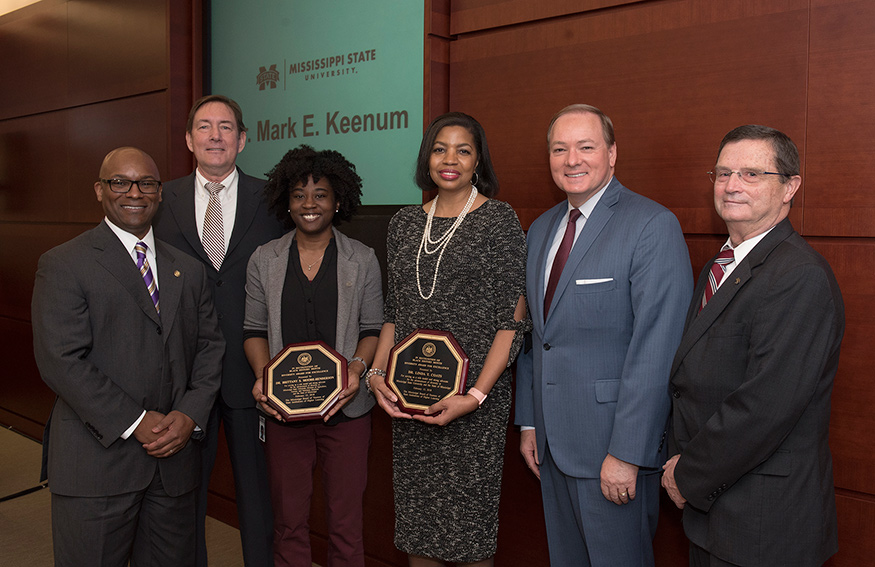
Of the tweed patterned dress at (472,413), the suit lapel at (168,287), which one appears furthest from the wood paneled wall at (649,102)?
the suit lapel at (168,287)

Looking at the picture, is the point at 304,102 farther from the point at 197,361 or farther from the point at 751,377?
the point at 751,377

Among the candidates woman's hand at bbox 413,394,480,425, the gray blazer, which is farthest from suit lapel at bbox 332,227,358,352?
woman's hand at bbox 413,394,480,425

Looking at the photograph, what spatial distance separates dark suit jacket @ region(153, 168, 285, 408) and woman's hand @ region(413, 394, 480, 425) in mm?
950

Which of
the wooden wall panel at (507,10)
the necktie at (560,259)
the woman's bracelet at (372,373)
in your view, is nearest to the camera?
the necktie at (560,259)

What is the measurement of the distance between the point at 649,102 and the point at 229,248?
5.67ft

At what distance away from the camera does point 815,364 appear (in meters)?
1.62

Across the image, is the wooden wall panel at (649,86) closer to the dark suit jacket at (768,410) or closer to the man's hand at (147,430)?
the dark suit jacket at (768,410)

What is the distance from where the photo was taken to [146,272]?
7.70 ft

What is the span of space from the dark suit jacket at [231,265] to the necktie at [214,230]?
23mm

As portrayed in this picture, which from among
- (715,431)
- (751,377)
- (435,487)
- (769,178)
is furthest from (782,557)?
(435,487)

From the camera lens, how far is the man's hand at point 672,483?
1.85 m

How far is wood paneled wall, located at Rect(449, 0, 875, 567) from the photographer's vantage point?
81.9 inches

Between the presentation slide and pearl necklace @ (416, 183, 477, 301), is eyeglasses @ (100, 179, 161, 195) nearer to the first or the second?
pearl necklace @ (416, 183, 477, 301)

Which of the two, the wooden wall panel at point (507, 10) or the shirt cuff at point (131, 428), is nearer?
the shirt cuff at point (131, 428)
